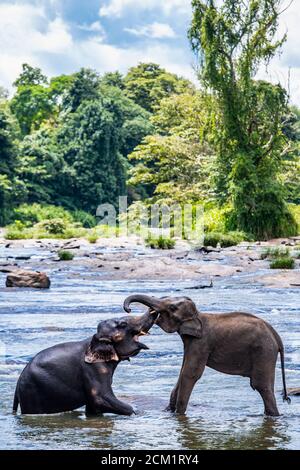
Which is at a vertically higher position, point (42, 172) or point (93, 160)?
point (93, 160)

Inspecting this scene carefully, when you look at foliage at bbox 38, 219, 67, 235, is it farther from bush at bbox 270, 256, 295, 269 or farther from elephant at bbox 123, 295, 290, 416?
elephant at bbox 123, 295, 290, 416

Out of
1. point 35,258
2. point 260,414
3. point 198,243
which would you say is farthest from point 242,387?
point 198,243

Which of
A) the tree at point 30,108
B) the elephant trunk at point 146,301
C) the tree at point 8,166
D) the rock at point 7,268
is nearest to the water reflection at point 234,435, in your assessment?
Result: the elephant trunk at point 146,301

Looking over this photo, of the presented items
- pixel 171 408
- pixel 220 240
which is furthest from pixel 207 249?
pixel 171 408

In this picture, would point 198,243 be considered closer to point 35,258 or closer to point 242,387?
point 35,258

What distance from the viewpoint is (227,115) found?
39531 millimetres

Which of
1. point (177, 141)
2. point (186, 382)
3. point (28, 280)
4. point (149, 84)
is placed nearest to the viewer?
point (186, 382)

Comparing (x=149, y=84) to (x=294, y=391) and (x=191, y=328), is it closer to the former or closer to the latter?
(x=294, y=391)

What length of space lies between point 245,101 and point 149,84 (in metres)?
44.3

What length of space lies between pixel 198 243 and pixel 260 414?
1121 inches

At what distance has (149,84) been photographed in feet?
271

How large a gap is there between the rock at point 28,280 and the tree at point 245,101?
21.8m

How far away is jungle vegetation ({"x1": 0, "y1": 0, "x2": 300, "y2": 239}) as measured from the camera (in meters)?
39.7

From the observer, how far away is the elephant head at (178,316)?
669cm
